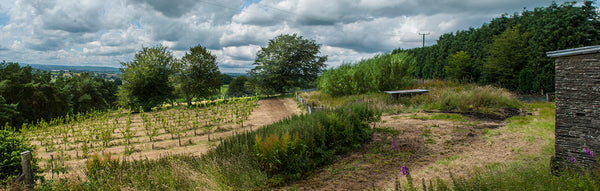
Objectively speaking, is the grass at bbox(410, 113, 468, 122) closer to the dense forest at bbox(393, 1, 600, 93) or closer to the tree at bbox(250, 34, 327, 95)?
the dense forest at bbox(393, 1, 600, 93)

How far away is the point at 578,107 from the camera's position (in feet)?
12.8

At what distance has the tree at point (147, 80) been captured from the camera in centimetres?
1720

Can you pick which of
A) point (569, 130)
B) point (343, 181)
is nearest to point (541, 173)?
point (569, 130)

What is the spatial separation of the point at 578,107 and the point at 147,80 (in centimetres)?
1811

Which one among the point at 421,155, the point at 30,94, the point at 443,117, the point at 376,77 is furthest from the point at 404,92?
the point at 30,94

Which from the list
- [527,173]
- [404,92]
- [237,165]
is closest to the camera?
[527,173]

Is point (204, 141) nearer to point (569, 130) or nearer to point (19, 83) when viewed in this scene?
point (569, 130)

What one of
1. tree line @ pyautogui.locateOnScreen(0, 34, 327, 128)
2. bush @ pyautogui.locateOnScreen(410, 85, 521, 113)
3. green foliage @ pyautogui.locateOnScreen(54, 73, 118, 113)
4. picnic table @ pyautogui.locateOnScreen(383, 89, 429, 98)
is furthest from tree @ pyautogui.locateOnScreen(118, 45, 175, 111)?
bush @ pyautogui.locateOnScreen(410, 85, 521, 113)

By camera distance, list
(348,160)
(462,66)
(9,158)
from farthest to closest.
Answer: (462,66), (348,160), (9,158)

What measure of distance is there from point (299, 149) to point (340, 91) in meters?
10.7

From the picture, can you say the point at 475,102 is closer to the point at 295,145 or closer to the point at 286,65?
the point at 295,145

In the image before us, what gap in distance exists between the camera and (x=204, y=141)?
9.32 metres

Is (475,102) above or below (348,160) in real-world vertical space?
above

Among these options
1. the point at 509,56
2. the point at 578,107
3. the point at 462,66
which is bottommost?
the point at 578,107
